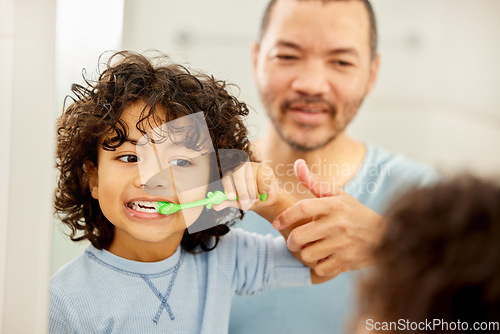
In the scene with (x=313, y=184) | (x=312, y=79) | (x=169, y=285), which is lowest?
(x=169, y=285)

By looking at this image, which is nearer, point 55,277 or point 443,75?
A: point 55,277

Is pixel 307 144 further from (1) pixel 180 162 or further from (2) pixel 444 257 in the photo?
(2) pixel 444 257

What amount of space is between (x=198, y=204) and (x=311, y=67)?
25 centimetres

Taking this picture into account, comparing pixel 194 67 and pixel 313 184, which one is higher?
pixel 194 67

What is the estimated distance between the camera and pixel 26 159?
1.45 ft

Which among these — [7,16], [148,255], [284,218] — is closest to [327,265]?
[284,218]

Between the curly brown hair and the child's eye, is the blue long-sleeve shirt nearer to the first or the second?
the child's eye

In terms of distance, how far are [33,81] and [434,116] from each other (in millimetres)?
617

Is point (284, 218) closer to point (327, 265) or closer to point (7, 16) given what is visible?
point (327, 265)

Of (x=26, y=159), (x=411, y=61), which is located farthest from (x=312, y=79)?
(x=26, y=159)

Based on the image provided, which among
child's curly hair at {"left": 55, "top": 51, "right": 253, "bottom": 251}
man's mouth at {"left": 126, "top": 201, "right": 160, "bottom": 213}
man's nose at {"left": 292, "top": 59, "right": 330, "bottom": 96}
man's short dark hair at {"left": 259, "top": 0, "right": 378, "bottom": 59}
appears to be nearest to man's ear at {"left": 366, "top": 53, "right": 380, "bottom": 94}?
man's short dark hair at {"left": 259, "top": 0, "right": 378, "bottom": 59}

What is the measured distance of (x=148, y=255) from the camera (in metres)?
0.59

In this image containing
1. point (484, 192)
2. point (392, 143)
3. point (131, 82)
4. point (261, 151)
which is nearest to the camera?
point (484, 192)

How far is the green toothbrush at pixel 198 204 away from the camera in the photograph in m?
0.55
